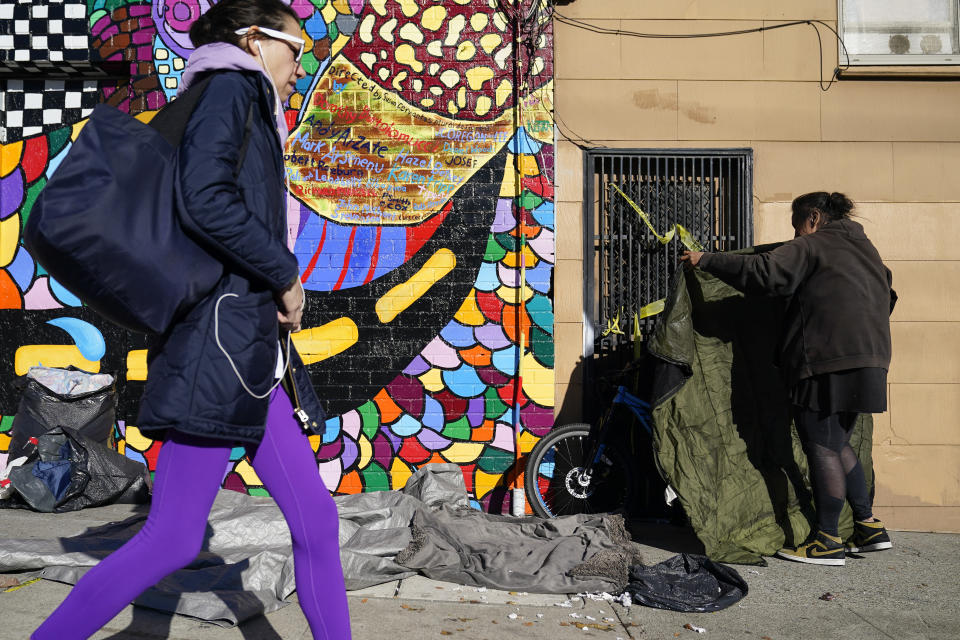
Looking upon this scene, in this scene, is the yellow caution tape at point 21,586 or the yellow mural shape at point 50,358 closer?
the yellow caution tape at point 21,586

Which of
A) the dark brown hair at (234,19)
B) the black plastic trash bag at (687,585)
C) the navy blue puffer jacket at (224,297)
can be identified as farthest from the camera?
the black plastic trash bag at (687,585)

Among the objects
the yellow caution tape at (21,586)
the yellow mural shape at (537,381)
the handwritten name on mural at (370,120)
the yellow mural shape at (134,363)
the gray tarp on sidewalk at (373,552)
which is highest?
the handwritten name on mural at (370,120)

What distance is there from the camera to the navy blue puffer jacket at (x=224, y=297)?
6.78 ft

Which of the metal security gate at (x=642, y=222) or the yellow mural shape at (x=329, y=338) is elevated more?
the metal security gate at (x=642, y=222)

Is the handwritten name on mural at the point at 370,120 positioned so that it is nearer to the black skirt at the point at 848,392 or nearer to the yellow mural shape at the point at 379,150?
the yellow mural shape at the point at 379,150

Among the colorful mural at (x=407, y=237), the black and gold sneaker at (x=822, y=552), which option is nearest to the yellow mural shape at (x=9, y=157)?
the colorful mural at (x=407, y=237)

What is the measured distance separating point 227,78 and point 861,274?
12.5 ft

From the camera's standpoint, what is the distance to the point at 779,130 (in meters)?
5.81

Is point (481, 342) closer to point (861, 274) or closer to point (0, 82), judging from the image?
point (861, 274)

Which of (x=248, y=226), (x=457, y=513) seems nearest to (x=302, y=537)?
(x=248, y=226)

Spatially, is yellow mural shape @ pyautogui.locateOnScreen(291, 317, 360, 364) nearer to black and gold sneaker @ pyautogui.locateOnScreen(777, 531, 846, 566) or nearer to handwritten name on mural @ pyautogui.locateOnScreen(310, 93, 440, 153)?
handwritten name on mural @ pyautogui.locateOnScreen(310, 93, 440, 153)

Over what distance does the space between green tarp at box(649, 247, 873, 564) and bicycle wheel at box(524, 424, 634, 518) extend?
0.73 m

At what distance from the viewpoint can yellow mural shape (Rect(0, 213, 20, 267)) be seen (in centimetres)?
585

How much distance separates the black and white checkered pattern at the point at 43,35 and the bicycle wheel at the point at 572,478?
431 centimetres
